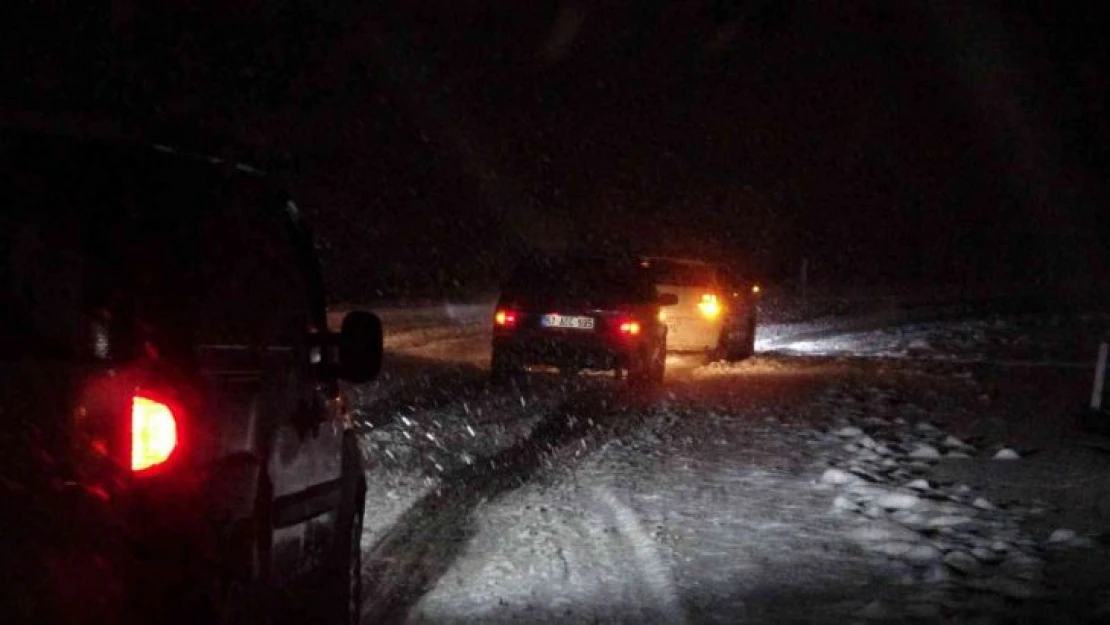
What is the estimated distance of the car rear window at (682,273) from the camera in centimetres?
2089

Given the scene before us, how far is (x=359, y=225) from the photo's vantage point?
2298 inches

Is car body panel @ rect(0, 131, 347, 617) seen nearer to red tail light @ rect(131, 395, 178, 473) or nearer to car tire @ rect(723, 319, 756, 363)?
red tail light @ rect(131, 395, 178, 473)

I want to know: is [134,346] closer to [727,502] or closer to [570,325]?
[727,502]

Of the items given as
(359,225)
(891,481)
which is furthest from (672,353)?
(359,225)

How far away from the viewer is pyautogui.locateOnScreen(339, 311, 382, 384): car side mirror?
187 inches

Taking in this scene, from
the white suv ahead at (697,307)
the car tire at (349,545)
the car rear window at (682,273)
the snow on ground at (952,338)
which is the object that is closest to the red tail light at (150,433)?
the car tire at (349,545)

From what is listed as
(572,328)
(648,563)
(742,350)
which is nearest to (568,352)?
(572,328)

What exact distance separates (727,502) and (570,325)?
7.53 metres

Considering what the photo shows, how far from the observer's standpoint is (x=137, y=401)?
10.4 feet

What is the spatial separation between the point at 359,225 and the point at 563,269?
42.4 metres

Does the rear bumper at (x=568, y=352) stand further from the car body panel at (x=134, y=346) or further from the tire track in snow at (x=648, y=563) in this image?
the car body panel at (x=134, y=346)

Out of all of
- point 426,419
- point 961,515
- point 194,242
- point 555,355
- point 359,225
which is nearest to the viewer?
point 194,242

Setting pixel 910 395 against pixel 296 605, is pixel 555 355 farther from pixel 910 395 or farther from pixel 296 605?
pixel 296 605

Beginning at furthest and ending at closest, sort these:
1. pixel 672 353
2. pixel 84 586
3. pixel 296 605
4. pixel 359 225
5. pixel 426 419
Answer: pixel 359 225
pixel 672 353
pixel 426 419
pixel 296 605
pixel 84 586
